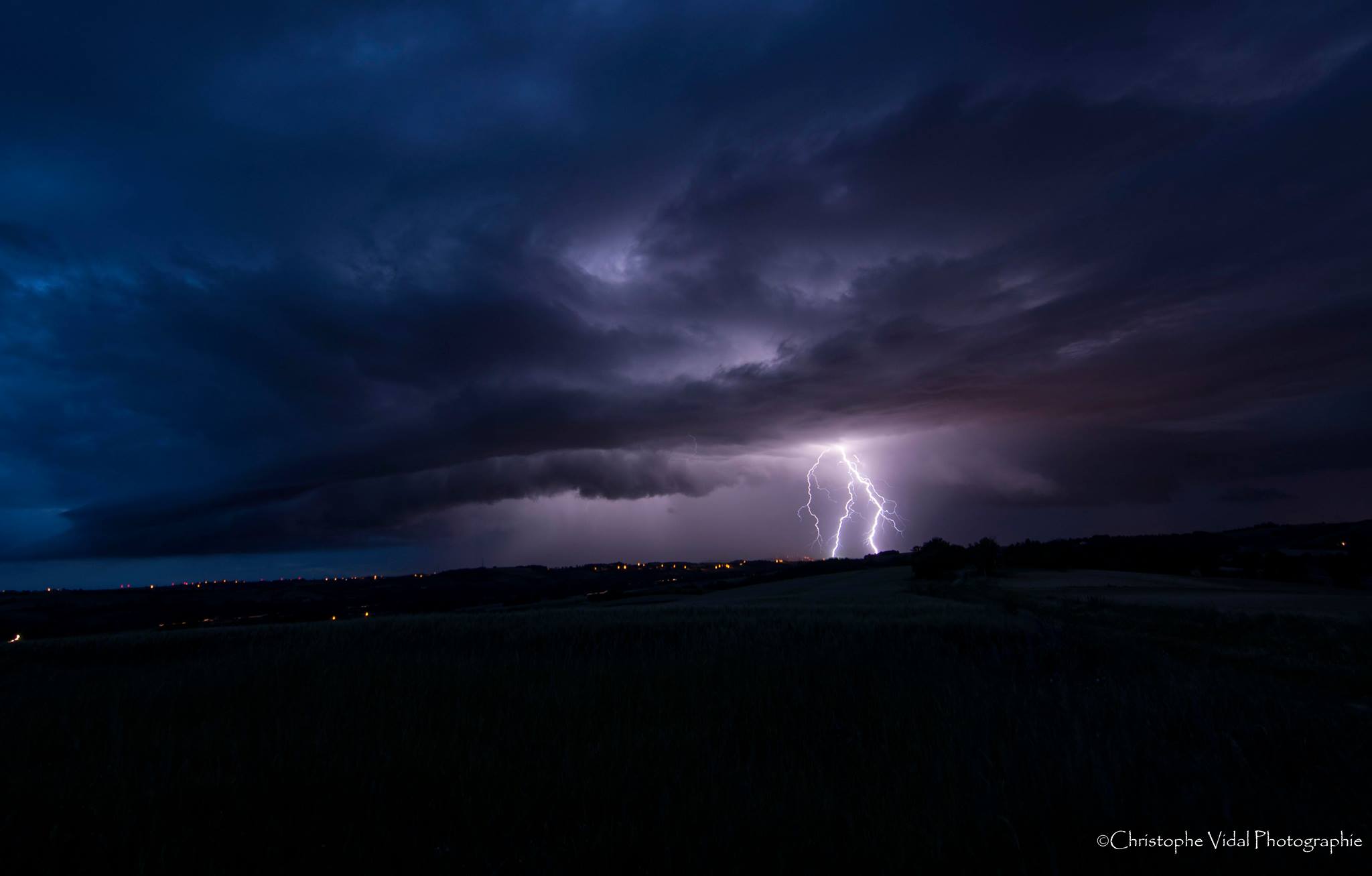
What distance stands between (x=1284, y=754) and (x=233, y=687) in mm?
11601

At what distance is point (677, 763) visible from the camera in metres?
5.43

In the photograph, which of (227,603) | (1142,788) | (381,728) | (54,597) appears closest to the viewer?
(1142,788)

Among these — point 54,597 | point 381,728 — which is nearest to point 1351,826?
point 381,728

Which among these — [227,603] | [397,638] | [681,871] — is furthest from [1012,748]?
[227,603]

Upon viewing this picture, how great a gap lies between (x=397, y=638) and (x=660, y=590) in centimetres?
6229

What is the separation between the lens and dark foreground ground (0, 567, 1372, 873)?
3.84m

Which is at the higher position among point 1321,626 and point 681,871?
point 681,871

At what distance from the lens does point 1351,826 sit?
386 cm

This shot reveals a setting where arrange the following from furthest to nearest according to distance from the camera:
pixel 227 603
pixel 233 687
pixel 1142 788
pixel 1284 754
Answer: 1. pixel 227 603
2. pixel 233 687
3. pixel 1284 754
4. pixel 1142 788

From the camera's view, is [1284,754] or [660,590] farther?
[660,590]

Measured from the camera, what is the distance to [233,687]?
339 inches

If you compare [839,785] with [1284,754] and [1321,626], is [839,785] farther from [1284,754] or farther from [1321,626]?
[1321,626]

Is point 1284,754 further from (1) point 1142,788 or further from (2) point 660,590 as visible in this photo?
(2) point 660,590

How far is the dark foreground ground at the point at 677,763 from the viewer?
384 cm
